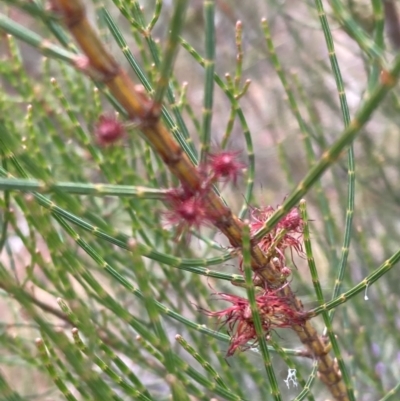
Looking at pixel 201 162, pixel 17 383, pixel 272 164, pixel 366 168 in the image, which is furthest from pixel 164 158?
pixel 272 164

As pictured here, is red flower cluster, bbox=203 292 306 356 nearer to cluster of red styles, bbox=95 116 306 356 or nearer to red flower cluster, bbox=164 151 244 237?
cluster of red styles, bbox=95 116 306 356

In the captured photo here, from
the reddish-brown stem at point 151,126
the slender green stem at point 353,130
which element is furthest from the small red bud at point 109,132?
the slender green stem at point 353,130

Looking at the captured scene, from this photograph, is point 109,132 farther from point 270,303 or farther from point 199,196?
point 270,303

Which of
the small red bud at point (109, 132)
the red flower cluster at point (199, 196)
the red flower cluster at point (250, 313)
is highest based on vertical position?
the small red bud at point (109, 132)

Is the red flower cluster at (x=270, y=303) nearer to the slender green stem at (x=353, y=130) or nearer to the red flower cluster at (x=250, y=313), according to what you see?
the red flower cluster at (x=250, y=313)

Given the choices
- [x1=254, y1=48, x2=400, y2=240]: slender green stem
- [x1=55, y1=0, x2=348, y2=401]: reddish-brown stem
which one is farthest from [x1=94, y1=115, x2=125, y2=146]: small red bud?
[x1=254, y1=48, x2=400, y2=240]: slender green stem

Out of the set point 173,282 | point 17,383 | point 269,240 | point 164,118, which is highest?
point 164,118

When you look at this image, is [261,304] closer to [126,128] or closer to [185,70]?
[126,128]
